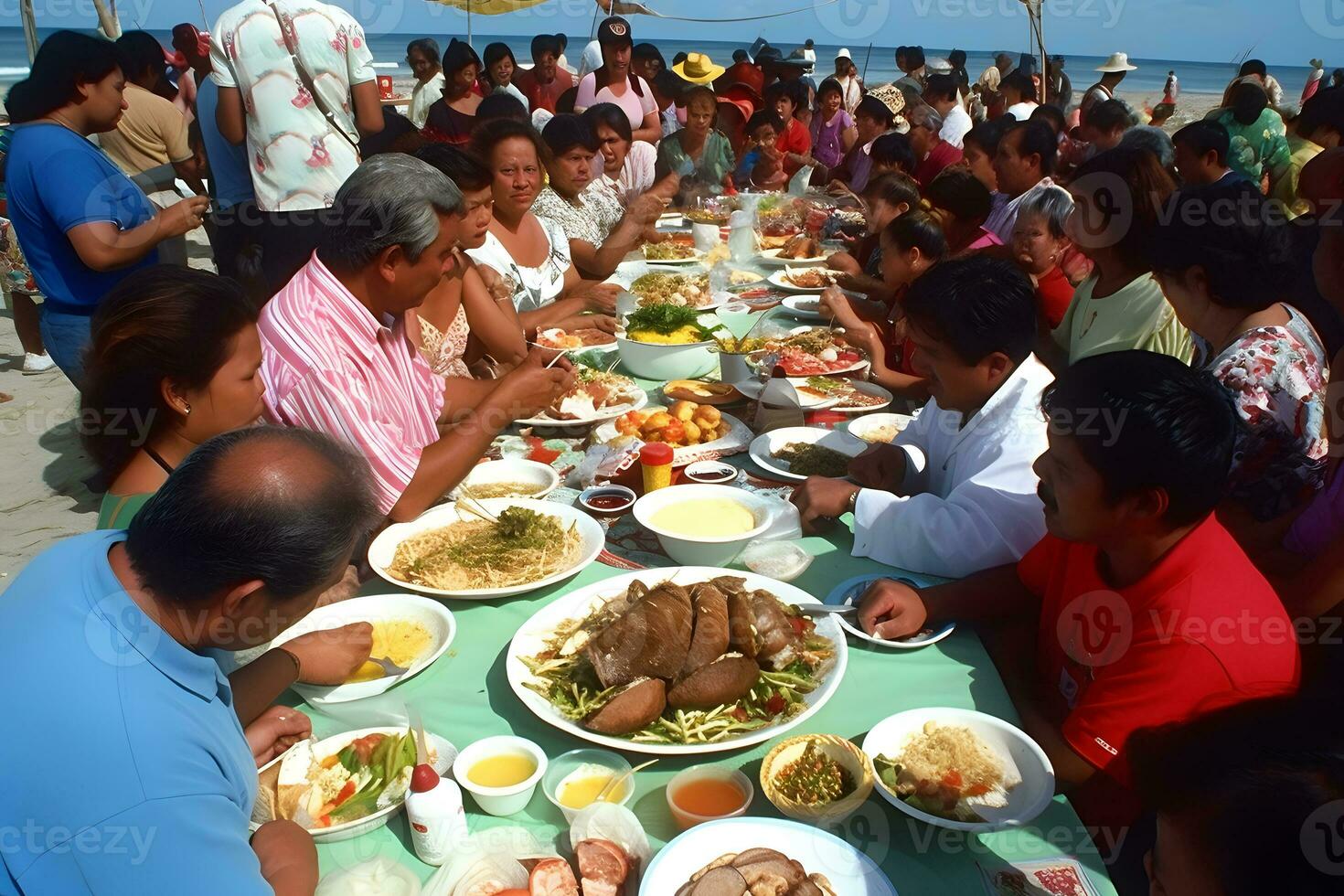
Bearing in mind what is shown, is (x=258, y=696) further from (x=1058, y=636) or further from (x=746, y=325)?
(x=746, y=325)

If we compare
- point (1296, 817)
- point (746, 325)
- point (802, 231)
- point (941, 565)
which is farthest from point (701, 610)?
point (802, 231)

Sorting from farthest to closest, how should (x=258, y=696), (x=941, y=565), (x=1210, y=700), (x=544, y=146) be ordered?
(x=544, y=146), (x=941, y=565), (x=258, y=696), (x=1210, y=700)

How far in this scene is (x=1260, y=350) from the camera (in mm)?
3047

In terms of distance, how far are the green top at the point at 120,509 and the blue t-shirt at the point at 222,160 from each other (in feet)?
14.7

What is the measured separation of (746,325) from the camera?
5.40 m

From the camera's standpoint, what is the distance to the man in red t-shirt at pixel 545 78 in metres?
12.9

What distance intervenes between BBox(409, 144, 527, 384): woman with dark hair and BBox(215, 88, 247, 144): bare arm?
7.08ft

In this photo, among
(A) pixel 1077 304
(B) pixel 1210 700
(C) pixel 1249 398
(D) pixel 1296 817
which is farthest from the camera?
(A) pixel 1077 304

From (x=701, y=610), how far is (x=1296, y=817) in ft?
4.16

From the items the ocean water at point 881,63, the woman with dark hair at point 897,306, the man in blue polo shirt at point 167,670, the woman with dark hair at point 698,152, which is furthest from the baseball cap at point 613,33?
the ocean water at point 881,63

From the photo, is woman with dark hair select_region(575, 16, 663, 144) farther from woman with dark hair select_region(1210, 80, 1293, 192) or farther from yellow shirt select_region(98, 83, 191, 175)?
woman with dark hair select_region(1210, 80, 1293, 192)

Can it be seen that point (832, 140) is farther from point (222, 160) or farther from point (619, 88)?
point (222, 160)

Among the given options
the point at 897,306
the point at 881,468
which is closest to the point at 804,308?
the point at 897,306

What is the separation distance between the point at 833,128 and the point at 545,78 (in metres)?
4.67
